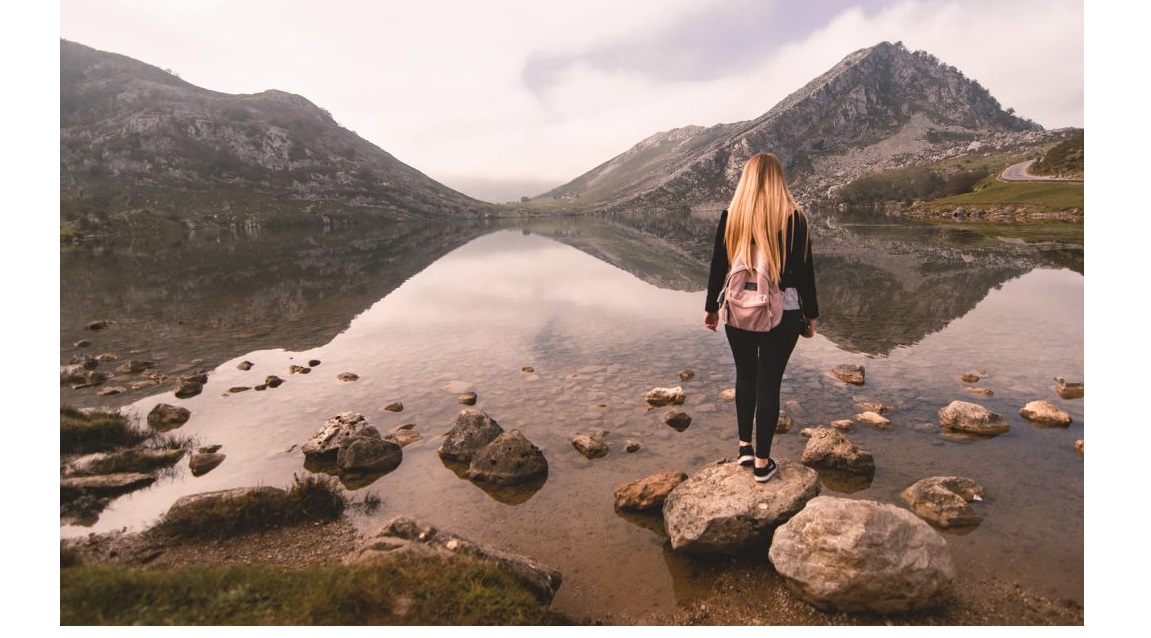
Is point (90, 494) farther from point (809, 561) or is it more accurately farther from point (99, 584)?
point (809, 561)

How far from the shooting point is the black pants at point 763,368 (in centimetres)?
815

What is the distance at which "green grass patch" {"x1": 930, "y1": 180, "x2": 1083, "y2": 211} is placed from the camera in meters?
91.8

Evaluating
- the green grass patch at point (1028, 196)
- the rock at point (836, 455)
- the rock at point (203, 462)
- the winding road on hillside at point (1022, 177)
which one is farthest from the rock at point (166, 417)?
the winding road on hillside at point (1022, 177)

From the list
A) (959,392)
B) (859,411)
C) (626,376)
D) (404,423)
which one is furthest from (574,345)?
(959,392)

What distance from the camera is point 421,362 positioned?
20.6 meters

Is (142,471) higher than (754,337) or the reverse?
the reverse

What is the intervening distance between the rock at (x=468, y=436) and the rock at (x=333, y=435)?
7.48 ft

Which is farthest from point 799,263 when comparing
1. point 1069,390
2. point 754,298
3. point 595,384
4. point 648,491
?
point 1069,390

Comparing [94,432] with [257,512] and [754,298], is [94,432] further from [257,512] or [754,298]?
[754,298]

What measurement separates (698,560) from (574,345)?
14.9m

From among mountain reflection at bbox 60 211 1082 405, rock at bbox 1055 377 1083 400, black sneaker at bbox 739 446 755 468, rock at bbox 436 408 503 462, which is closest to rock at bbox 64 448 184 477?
mountain reflection at bbox 60 211 1082 405

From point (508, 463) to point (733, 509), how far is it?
5039mm

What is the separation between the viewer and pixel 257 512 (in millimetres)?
9414

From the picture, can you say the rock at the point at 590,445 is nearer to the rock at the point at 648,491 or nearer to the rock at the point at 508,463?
the rock at the point at 508,463
